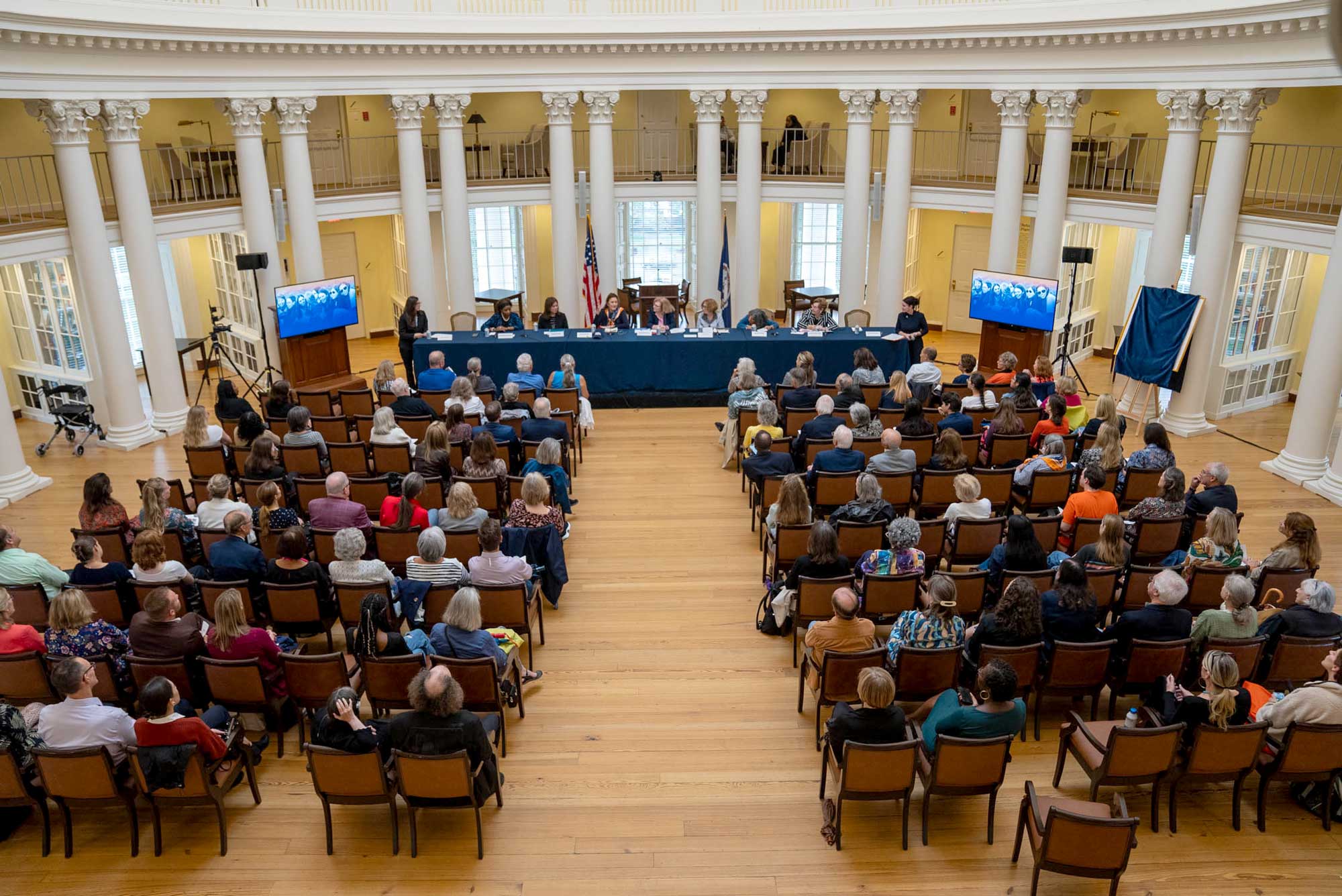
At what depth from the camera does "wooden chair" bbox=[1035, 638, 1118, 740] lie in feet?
22.7

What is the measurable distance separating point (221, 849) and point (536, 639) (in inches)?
123

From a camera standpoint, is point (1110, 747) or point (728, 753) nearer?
point (1110, 747)

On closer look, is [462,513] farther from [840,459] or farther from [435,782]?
[840,459]

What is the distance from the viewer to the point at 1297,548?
25.2 ft

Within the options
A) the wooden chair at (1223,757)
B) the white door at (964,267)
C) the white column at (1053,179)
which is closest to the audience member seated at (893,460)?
the wooden chair at (1223,757)

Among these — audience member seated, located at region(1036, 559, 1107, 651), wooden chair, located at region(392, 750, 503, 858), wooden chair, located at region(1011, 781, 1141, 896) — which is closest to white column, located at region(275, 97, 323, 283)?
wooden chair, located at region(392, 750, 503, 858)

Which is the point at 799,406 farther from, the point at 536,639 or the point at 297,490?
the point at 297,490

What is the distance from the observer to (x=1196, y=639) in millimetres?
7055

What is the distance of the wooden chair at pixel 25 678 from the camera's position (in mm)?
6809

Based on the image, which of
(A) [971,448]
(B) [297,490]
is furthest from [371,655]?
(A) [971,448]

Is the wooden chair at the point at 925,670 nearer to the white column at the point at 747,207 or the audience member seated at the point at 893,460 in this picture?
the audience member seated at the point at 893,460

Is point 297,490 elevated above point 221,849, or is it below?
above

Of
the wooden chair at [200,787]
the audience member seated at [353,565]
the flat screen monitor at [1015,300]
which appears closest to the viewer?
the wooden chair at [200,787]

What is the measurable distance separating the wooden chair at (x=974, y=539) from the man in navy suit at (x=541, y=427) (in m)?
4.53
